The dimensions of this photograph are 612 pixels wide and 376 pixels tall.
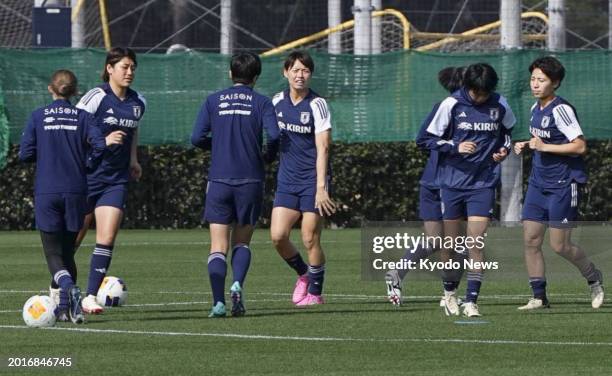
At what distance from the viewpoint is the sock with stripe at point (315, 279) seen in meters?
15.4

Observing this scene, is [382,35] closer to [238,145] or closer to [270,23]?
[270,23]

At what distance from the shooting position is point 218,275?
13.9 meters

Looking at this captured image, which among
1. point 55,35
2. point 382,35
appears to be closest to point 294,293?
point 55,35

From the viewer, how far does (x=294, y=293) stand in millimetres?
15508

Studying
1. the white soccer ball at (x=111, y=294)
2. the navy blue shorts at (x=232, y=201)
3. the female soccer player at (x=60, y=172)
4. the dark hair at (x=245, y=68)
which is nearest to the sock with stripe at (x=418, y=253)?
the navy blue shorts at (x=232, y=201)

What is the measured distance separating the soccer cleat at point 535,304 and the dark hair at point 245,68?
2.96 metres

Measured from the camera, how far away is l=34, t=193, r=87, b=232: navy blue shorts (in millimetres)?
13547

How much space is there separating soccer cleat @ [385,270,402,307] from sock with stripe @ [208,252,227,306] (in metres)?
1.65

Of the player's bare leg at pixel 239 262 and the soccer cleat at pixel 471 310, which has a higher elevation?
the player's bare leg at pixel 239 262

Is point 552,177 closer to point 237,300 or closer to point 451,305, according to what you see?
point 451,305

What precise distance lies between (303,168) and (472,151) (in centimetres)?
177

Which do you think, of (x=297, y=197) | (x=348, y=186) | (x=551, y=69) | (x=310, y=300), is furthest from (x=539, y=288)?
(x=348, y=186)

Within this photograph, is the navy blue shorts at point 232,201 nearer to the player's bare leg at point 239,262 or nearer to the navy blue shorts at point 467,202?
the player's bare leg at point 239,262

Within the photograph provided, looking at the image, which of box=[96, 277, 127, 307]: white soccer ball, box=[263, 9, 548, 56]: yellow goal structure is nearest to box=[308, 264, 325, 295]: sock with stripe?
box=[96, 277, 127, 307]: white soccer ball
